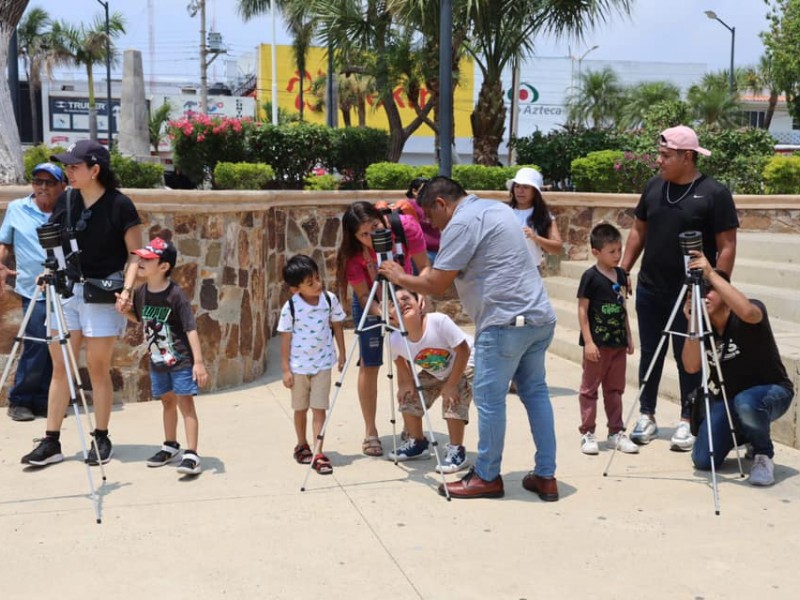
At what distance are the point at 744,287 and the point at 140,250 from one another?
582 cm

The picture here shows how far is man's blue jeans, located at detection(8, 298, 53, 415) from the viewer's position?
261 inches

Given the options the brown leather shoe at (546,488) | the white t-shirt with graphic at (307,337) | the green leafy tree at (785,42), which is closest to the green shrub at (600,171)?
the white t-shirt with graphic at (307,337)

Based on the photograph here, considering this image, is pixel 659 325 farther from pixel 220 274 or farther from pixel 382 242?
pixel 220 274

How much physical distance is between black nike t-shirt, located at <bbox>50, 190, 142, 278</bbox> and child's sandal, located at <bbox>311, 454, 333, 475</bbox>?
1.61 m

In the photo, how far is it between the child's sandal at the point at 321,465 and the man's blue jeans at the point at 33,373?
2510 millimetres

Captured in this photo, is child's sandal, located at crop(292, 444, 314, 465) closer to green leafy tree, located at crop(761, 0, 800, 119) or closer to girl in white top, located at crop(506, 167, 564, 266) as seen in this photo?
girl in white top, located at crop(506, 167, 564, 266)

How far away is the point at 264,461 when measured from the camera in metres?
5.58

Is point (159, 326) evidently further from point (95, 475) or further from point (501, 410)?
point (501, 410)

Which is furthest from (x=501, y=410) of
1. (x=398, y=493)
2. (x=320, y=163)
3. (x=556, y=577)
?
(x=320, y=163)

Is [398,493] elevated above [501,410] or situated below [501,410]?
below

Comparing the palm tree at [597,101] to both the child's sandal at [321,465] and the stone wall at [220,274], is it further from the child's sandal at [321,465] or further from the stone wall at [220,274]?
the child's sandal at [321,465]

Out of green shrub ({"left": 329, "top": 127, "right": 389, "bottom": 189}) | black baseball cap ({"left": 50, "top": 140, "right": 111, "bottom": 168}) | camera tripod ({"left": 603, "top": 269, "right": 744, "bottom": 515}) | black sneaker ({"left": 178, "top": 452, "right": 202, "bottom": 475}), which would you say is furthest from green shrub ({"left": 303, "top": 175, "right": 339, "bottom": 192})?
camera tripod ({"left": 603, "top": 269, "right": 744, "bottom": 515})

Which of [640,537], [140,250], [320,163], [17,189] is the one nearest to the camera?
[640,537]

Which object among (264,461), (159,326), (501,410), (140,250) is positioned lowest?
(264,461)
